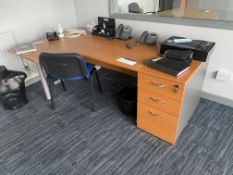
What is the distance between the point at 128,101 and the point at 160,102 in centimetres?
42

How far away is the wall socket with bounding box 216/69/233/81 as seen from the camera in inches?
78.1

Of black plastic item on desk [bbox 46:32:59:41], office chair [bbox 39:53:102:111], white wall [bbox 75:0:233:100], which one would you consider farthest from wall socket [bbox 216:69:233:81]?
black plastic item on desk [bbox 46:32:59:41]

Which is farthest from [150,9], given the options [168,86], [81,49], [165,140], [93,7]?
[165,140]

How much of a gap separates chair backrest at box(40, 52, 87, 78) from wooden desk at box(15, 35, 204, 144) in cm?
18

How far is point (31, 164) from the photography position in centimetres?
167

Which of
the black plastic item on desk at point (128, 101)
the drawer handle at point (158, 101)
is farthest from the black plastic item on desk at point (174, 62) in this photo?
the black plastic item on desk at point (128, 101)

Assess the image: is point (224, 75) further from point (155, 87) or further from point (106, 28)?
point (106, 28)

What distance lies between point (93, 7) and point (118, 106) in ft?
4.82

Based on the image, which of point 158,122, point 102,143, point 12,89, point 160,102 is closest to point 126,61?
point 160,102

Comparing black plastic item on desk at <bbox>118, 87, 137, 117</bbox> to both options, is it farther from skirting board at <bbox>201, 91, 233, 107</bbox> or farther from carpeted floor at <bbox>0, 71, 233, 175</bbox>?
skirting board at <bbox>201, 91, 233, 107</bbox>

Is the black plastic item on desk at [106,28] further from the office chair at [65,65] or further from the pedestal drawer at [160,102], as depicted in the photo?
the pedestal drawer at [160,102]

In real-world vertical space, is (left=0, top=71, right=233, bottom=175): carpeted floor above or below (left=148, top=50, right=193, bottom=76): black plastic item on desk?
below

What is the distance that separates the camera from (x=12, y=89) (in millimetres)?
2227

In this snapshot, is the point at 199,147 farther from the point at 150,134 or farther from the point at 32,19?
the point at 32,19
